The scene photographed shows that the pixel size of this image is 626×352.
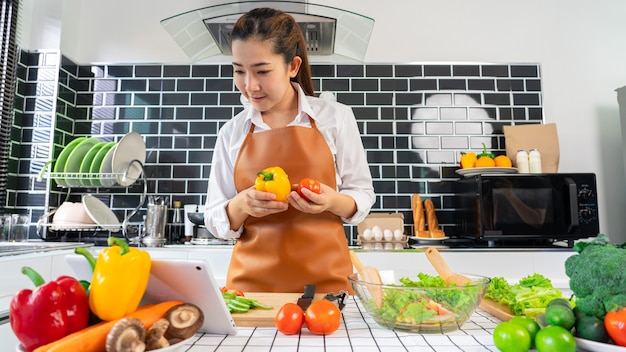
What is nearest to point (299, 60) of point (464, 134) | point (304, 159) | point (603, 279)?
point (304, 159)

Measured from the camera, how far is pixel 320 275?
4.01 ft

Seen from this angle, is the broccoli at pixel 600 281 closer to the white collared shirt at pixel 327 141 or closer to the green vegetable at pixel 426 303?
the green vegetable at pixel 426 303

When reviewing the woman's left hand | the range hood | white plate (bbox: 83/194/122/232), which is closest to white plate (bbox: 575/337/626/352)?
the woman's left hand

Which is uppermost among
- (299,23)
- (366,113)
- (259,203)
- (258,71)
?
(299,23)

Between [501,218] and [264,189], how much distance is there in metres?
1.54

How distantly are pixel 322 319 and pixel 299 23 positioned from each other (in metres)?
A: 1.35

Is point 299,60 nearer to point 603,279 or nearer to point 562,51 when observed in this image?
point 603,279

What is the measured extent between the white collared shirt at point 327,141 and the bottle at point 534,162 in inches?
59.0

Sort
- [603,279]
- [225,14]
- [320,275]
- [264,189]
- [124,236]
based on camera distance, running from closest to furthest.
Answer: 1. [603,279]
2. [264,189]
3. [320,275]
4. [225,14]
5. [124,236]

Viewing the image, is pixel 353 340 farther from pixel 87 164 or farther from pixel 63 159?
pixel 63 159

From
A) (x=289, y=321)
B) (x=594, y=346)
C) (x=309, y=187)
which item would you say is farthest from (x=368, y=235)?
(x=594, y=346)

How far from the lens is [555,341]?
548 mm

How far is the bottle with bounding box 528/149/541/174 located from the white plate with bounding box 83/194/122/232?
231cm

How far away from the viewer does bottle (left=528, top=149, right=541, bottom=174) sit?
2.42 meters
